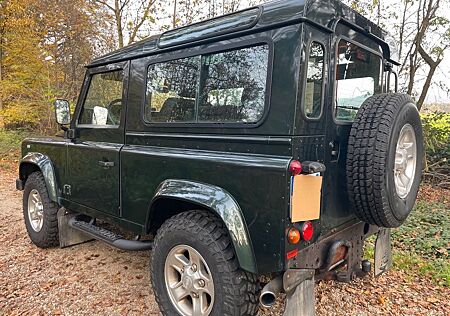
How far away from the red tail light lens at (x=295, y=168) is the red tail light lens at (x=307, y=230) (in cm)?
33

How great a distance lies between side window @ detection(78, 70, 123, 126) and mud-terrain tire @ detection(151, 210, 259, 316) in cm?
127

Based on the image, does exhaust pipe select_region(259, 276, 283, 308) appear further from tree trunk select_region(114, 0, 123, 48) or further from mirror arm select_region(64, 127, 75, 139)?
tree trunk select_region(114, 0, 123, 48)

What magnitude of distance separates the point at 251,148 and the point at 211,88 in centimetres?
56

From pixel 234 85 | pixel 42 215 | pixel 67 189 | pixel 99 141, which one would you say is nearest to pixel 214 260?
pixel 234 85

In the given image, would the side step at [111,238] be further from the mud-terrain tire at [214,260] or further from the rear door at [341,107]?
the rear door at [341,107]

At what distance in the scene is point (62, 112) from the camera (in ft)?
11.5

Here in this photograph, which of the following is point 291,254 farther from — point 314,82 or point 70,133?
point 70,133

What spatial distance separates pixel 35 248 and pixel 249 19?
367 centimetres

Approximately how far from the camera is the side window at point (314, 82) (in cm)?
199

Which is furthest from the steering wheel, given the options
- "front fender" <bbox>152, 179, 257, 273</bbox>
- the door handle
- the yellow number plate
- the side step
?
the yellow number plate

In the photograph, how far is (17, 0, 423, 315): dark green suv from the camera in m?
1.93

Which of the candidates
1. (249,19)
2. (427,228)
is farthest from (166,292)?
(427,228)

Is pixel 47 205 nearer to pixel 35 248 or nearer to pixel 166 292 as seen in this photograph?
pixel 35 248

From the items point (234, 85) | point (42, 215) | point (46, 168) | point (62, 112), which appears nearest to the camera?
point (234, 85)
